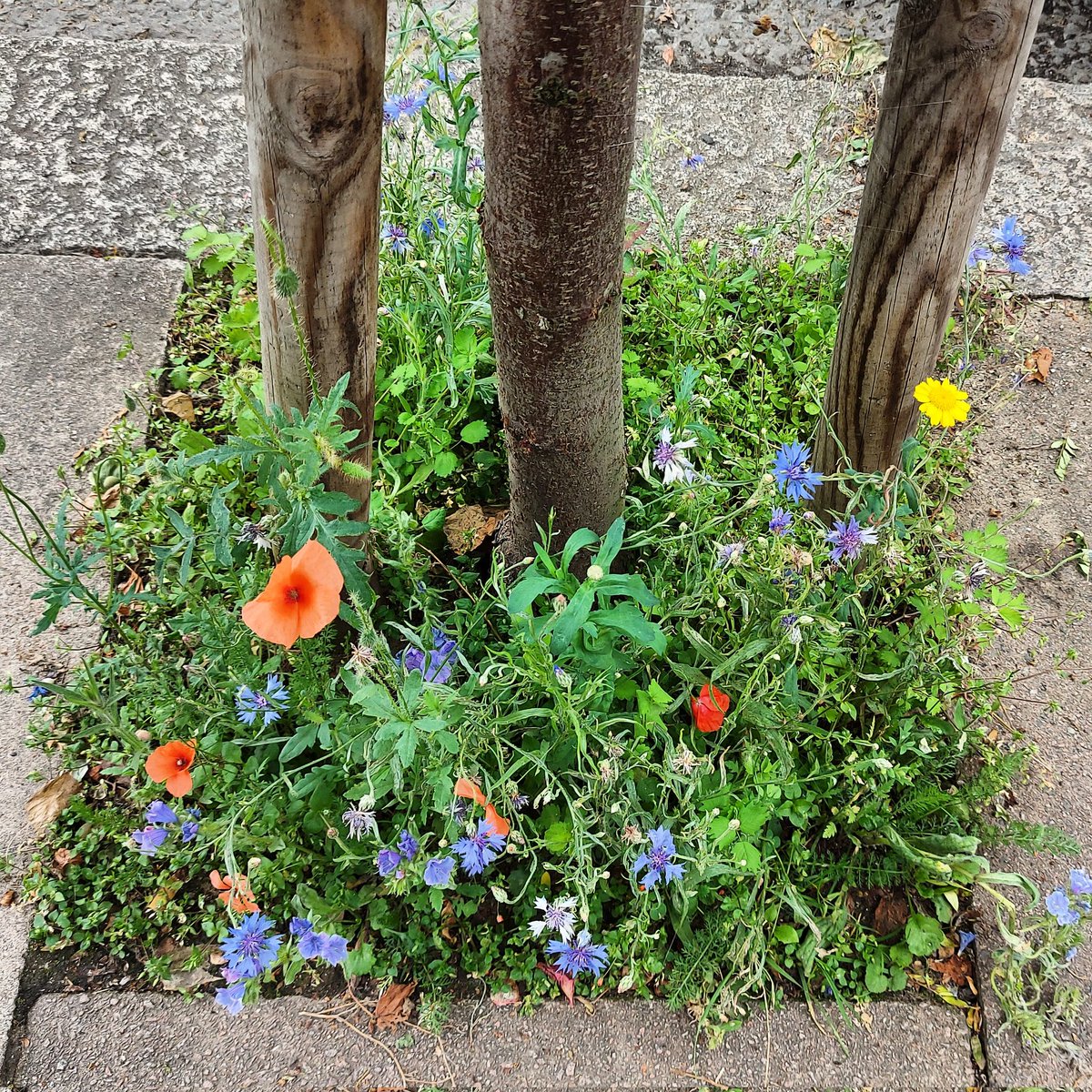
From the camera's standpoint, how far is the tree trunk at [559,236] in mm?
1167

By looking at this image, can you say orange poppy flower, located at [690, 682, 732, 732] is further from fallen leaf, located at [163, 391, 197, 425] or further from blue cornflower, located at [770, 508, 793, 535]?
fallen leaf, located at [163, 391, 197, 425]

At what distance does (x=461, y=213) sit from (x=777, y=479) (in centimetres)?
134

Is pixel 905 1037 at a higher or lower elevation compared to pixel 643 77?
lower

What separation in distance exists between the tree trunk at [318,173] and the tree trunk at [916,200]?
2.91ft

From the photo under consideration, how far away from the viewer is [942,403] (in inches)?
66.2

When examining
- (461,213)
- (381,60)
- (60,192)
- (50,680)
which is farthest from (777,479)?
(60,192)

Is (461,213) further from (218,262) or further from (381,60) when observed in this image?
(381,60)

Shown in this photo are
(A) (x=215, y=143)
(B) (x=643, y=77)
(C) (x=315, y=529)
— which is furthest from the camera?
(B) (x=643, y=77)

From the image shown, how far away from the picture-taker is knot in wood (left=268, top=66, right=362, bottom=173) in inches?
46.0

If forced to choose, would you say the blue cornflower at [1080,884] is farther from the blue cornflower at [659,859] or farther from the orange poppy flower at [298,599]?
the orange poppy flower at [298,599]

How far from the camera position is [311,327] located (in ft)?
4.77

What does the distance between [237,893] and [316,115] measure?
135cm

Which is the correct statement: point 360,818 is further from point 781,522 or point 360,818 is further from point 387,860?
point 781,522

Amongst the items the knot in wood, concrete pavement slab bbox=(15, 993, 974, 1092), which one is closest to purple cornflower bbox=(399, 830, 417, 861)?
concrete pavement slab bbox=(15, 993, 974, 1092)
